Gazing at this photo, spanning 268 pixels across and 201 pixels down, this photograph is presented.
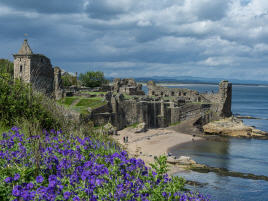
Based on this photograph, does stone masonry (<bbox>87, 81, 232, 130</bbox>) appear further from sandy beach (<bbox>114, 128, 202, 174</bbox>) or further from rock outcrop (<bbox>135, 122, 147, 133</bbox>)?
sandy beach (<bbox>114, 128, 202, 174</bbox>)

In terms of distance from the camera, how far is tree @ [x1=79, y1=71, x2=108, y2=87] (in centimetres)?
9906

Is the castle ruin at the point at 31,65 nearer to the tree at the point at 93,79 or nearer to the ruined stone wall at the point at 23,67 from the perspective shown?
the ruined stone wall at the point at 23,67

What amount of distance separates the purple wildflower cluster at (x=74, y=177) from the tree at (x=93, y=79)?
9020 centimetres

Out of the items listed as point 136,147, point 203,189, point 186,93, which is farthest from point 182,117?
point 203,189

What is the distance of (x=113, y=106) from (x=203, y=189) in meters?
27.5

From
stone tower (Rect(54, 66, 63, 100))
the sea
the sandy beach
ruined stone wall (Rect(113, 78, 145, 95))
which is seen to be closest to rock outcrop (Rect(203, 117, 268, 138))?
the sea

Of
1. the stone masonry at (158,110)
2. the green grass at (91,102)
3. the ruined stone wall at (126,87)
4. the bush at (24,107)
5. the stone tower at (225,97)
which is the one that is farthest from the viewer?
the ruined stone wall at (126,87)

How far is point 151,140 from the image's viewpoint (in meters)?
47.8

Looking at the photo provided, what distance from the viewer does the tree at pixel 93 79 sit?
325 ft

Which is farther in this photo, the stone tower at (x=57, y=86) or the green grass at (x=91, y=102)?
the stone tower at (x=57, y=86)

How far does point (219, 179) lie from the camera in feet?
98.4

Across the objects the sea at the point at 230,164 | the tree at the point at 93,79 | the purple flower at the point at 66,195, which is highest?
the tree at the point at 93,79

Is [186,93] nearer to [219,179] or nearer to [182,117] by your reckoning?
[182,117]

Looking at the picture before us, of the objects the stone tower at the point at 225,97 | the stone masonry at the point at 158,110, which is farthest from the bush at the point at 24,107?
the stone tower at the point at 225,97
